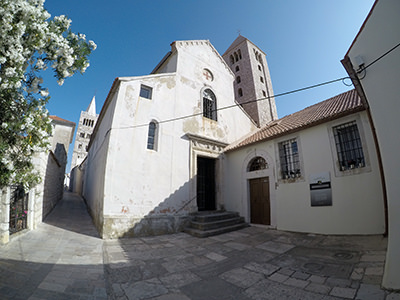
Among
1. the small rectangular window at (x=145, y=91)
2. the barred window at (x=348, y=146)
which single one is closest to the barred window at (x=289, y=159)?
the barred window at (x=348, y=146)

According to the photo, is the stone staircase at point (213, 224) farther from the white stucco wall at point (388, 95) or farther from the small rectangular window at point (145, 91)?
the small rectangular window at point (145, 91)

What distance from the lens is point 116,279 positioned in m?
3.48

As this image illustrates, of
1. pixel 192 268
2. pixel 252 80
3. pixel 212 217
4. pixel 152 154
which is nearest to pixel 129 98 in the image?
pixel 152 154

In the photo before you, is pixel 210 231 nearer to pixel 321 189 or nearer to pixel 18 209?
pixel 321 189

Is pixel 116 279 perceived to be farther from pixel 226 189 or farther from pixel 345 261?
pixel 226 189

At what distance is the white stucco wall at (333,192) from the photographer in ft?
18.7

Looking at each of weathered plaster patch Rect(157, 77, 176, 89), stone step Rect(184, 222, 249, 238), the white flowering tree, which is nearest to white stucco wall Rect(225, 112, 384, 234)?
stone step Rect(184, 222, 249, 238)

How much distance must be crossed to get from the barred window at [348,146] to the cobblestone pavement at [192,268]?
7.85 ft

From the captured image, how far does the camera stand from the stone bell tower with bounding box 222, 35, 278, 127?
19.5 metres

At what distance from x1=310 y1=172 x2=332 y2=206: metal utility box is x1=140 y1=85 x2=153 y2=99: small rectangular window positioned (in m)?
8.16

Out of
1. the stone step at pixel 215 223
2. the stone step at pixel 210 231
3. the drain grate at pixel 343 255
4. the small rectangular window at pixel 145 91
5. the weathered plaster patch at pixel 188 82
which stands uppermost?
the weathered plaster patch at pixel 188 82

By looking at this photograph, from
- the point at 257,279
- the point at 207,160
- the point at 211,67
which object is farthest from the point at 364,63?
the point at 211,67

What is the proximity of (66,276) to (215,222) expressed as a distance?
19.1 ft

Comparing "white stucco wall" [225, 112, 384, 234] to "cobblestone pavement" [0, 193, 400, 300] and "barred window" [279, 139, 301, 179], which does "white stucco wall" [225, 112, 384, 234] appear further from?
"cobblestone pavement" [0, 193, 400, 300]
